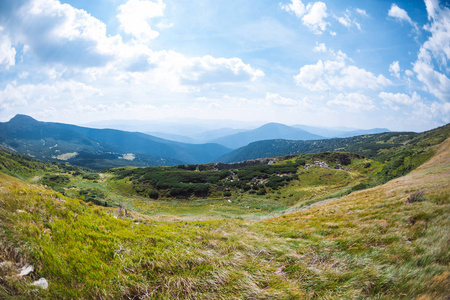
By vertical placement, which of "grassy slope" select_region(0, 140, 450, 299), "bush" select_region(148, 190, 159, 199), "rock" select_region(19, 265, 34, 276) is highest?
"rock" select_region(19, 265, 34, 276)

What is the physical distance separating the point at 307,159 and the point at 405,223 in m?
83.3

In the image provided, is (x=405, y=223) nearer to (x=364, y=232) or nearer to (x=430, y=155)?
(x=364, y=232)

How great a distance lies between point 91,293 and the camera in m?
2.70

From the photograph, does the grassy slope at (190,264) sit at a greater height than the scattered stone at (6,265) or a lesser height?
lesser

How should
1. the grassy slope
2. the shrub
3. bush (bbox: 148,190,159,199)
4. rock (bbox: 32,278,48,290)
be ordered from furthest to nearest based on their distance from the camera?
bush (bbox: 148,190,159,199)
the shrub
the grassy slope
rock (bbox: 32,278,48,290)

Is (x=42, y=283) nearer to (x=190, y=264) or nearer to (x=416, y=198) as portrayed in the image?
(x=190, y=264)

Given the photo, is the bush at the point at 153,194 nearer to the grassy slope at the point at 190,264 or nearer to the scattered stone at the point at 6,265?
the grassy slope at the point at 190,264

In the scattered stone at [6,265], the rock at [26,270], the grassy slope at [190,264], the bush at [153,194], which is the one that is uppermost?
the scattered stone at [6,265]

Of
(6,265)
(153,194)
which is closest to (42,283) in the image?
(6,265)

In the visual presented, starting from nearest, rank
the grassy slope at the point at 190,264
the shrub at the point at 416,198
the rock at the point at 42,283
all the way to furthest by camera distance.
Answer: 1. the rock at the point at 42,283
2. the grassy slope at the point at 190,264
3. the shrub at the point at 416,198

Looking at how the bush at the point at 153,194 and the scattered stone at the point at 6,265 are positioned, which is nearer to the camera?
the scattered stone at the point at 6,265

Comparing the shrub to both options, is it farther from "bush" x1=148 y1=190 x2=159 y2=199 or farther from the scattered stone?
"bush" x1=148 y1=190 x2=159 y2=199

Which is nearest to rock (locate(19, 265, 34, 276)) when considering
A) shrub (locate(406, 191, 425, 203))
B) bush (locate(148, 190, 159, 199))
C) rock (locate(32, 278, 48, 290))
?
rock (locate(32, 278, 48, 290))

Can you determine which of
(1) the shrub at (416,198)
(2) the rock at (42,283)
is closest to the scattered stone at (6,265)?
(2) the rock at (42,283)
